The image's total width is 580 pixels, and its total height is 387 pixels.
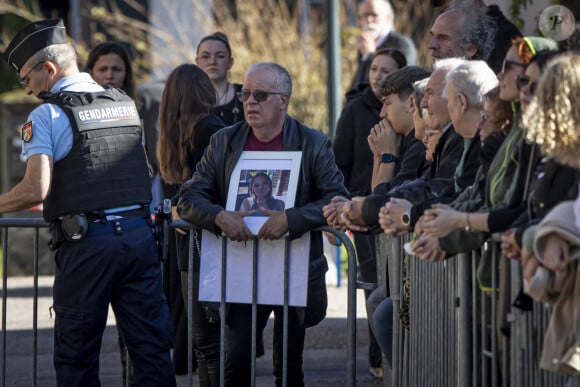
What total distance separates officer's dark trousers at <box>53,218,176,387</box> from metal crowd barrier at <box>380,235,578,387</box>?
121cm

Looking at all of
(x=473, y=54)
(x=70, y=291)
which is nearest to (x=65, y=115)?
(x=70, y=291)

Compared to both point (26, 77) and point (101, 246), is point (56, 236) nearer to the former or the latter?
point (101, 246)

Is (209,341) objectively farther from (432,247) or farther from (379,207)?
(432,247)

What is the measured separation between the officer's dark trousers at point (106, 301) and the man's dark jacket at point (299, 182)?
32 cm

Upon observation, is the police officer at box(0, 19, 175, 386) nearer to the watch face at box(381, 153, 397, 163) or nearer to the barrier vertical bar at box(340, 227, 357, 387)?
the barrier vertical bar at box(340, 227, 357, 387)

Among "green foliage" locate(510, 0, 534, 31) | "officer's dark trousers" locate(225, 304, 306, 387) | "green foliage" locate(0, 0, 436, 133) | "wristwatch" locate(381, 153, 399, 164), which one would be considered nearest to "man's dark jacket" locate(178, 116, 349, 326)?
"officer's dark trousers" locate(225, 304, 306, 387)

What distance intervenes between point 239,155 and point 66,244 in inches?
39.7

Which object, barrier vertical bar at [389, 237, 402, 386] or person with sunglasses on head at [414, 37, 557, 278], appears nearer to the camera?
person with sunglasses on head at [414, 37, 557, 278]

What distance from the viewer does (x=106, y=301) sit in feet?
20.3

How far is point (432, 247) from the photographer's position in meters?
5.22

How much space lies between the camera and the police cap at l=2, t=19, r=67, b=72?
20.5ft

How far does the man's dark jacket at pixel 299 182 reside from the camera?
643cm

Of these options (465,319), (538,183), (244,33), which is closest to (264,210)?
(465,319)

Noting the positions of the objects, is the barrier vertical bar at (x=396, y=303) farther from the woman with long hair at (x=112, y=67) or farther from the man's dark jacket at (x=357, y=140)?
the woman with long hair at (x=112, y=67)
